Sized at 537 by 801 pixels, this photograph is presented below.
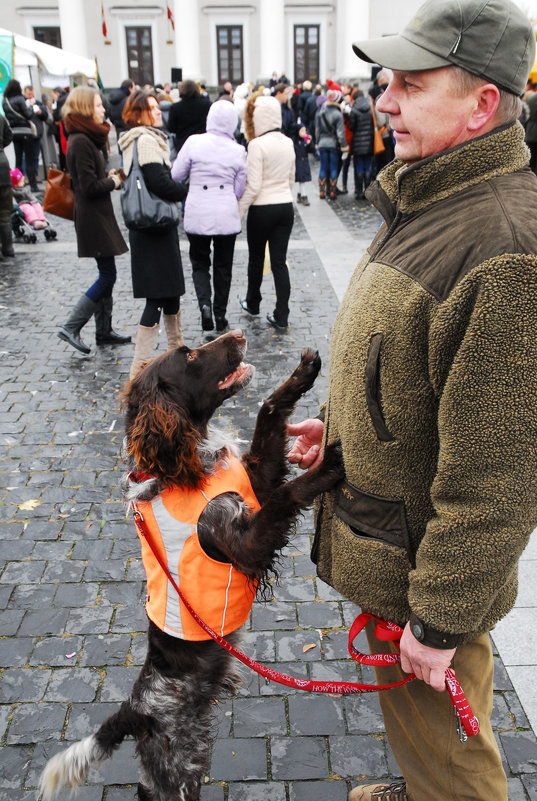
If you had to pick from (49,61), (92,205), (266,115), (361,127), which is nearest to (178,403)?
(92,205)

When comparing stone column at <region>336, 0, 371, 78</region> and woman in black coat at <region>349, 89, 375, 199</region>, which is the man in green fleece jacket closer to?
woman in black coat at <region>349, 89, 375, 199</region>

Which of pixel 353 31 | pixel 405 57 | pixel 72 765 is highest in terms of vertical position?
pixel 353 31

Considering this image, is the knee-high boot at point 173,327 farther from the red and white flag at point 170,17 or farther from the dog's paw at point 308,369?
the red and white flag at point 170,17

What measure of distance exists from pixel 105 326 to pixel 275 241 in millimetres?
2050

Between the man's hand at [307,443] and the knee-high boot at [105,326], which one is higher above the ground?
the man's hand at [307,443]

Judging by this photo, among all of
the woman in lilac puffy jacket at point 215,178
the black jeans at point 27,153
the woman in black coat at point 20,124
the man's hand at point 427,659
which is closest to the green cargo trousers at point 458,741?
the man's hand at point 427,659

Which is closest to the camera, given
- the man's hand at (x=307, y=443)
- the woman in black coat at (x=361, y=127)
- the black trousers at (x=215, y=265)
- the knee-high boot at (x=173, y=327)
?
the man's hand at (x=307, y=443)

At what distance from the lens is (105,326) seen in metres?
7.43

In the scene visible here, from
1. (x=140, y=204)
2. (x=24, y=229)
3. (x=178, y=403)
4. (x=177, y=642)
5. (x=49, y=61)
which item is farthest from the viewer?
(x=49, y=61)

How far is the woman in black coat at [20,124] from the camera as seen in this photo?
1523 cm

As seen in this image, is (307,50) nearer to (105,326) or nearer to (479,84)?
(105,326)

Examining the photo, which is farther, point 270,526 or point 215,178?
point 215,178

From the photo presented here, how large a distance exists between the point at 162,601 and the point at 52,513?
235 cm

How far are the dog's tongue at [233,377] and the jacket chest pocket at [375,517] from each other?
971mm
